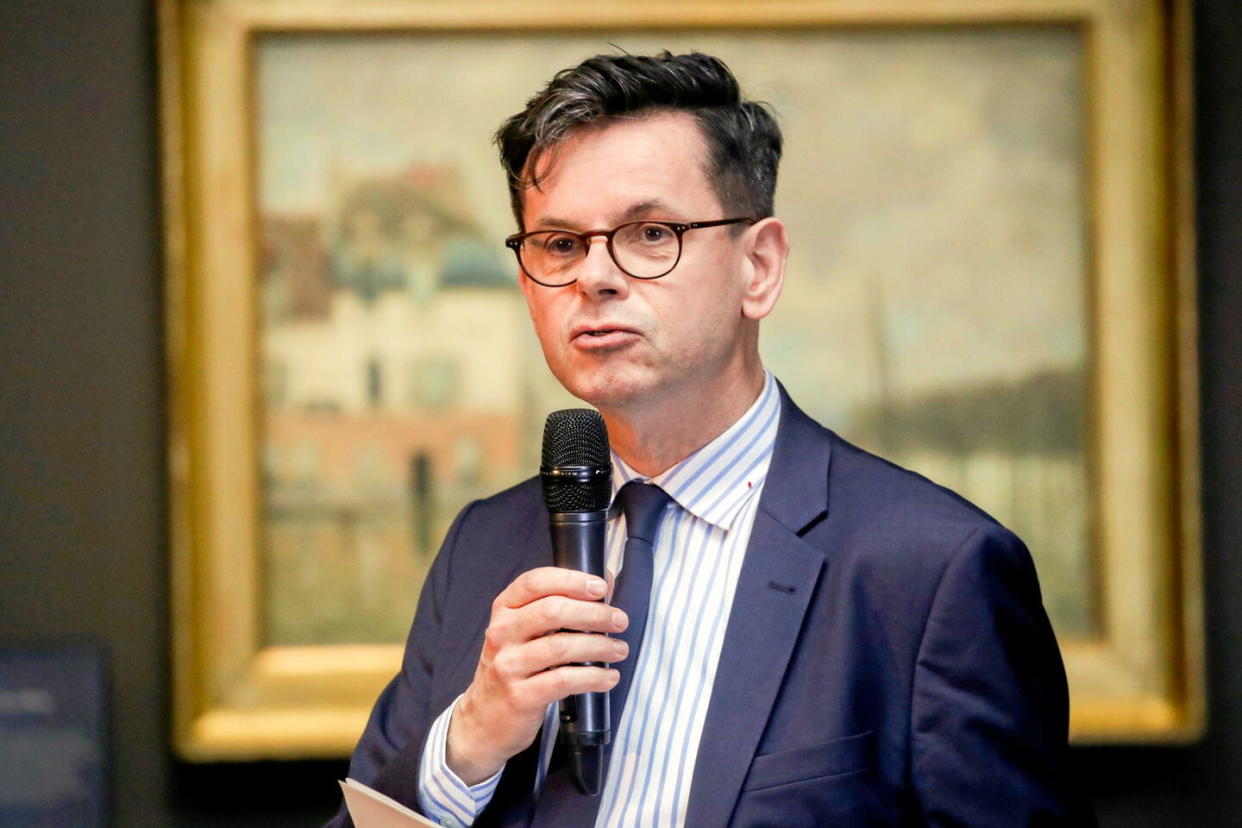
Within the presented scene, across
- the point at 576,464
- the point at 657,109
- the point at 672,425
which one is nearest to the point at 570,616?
the point at 576,464

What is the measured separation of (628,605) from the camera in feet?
5.11

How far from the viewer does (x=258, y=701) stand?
107 inches

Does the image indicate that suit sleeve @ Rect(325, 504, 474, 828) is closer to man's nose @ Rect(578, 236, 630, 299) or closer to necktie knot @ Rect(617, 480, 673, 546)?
necktie knot @ Rect(617, 480, 673, 546)

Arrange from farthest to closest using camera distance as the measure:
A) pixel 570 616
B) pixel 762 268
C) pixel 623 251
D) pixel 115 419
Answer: pixel 115 419
pixel 762 268
pixel 623 251
pixel 570 616

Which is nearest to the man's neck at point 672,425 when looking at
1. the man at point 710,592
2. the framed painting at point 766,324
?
the man at point 710,592

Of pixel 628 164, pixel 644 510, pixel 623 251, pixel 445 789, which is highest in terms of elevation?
pixel 628 164

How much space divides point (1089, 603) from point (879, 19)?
1413 mm

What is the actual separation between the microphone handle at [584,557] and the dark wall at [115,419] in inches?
62.0

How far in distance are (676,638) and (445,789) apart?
13.5 inches

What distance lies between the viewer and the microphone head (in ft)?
4.51

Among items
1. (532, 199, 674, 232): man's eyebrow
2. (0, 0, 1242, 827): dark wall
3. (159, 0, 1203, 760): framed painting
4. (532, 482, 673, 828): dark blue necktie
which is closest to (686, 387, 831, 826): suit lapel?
(532, 482, 673, 828): dark blue necktie

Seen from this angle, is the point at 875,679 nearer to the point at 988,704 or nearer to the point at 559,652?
the point at 988,704

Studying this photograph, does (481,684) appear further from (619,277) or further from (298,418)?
(298,418)

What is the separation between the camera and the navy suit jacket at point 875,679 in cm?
139
